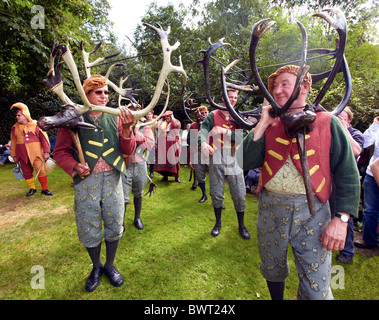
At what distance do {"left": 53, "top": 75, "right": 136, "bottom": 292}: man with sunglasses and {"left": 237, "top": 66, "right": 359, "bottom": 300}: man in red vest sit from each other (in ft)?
4.33

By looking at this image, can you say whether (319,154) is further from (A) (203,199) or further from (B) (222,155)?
(A) (203,199)

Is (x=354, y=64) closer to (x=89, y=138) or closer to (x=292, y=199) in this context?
(x=292, y=199)

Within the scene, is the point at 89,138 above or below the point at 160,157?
above

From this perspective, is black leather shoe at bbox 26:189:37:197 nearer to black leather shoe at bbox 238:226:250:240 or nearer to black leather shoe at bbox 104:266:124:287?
black leather shoe at bbox 104:266:124:287

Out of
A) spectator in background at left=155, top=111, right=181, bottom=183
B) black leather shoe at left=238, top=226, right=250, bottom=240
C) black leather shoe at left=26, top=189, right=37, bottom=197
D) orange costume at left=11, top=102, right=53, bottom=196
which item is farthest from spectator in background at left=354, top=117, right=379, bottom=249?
black leather shoe at left=26, top=189, right=37, bottom=197

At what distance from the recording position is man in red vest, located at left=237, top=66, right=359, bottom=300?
1368 mm

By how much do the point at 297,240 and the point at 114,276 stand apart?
2.02 m

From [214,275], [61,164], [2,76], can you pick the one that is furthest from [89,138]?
[2,76]

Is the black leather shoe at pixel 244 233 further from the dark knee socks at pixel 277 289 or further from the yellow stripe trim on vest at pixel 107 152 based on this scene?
the yellow stripe trim on vest at pixel 107 152

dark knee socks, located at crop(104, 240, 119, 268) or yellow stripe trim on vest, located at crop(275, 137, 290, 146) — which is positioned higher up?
yellow stripe trim on vest, located at crop(275, 137, 290, 146)

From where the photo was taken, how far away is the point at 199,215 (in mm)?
4211

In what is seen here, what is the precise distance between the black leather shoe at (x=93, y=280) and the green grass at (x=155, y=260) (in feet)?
0.22

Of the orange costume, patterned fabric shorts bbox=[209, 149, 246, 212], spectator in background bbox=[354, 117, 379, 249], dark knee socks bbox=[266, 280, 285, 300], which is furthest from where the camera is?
the orange costume
